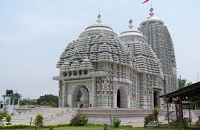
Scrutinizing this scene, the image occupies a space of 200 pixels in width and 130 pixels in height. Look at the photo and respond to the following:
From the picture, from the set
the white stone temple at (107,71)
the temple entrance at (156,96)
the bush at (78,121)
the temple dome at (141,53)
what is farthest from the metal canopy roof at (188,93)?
the temple entrance at (156,96)

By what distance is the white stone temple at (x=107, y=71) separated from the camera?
36875 millimetres

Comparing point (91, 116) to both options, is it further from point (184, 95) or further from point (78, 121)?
point (184, 95)

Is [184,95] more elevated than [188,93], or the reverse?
[188,93]

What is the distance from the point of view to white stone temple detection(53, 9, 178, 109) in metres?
36.9

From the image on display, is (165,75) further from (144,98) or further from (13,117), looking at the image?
(13,117)

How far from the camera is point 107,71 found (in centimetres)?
3747

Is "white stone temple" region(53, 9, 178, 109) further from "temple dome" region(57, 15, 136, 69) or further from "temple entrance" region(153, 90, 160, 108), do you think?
"temple entrance" region(153, 90, 160, 108)

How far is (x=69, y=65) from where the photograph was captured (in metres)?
39.7

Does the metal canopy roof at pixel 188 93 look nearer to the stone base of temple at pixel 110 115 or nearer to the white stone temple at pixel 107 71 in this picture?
the stone base of temple at pixel 110 115

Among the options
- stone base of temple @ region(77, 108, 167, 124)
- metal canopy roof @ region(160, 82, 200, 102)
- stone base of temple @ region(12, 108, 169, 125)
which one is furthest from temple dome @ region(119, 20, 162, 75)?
metal canopy roof @ region(160, 82, 200, 102)

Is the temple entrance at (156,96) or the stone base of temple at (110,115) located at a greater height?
the temple entrance at (156,96)

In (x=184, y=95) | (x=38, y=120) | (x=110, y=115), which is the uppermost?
(x=184, y=95)

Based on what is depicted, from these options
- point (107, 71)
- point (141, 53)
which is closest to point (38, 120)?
point (107, 71)

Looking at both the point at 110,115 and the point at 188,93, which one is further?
the point at 110,115
